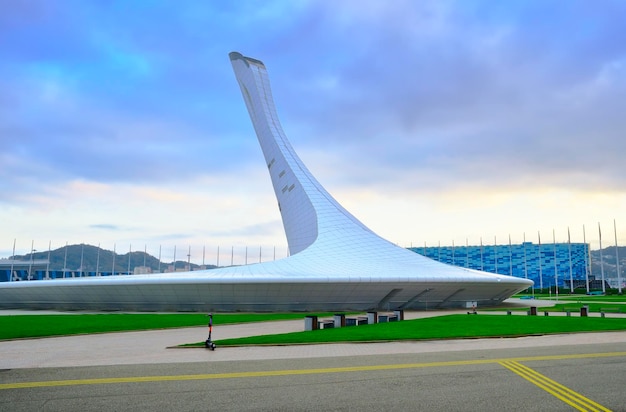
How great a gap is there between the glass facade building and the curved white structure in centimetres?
8216

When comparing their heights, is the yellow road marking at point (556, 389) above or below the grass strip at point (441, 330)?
below

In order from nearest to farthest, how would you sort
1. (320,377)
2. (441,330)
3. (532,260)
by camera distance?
(320,377) → (441,330) → (532,260)

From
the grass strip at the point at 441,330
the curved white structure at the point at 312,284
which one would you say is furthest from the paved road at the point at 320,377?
the curved white structure at the point at 312,284

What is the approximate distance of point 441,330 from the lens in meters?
14.5

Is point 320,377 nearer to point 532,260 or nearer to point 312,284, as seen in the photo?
point 312,284

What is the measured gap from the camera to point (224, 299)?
2502 centimetres

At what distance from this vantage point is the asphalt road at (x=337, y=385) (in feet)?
20.0

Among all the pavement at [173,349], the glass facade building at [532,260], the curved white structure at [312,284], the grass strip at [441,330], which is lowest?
the pavement at [173,349]

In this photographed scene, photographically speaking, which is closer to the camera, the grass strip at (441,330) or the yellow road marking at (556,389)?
the yellow road marking at (556,389)

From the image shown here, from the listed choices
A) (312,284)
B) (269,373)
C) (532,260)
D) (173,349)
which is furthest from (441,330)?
(532,260)

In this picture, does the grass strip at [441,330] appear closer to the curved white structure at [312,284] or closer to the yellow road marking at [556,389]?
the yellow road marking at [556,389]

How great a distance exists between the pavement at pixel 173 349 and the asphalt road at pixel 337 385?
2.62 ft

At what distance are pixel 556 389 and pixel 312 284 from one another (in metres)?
17.7

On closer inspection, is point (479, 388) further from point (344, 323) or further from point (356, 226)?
point (356, 226)
